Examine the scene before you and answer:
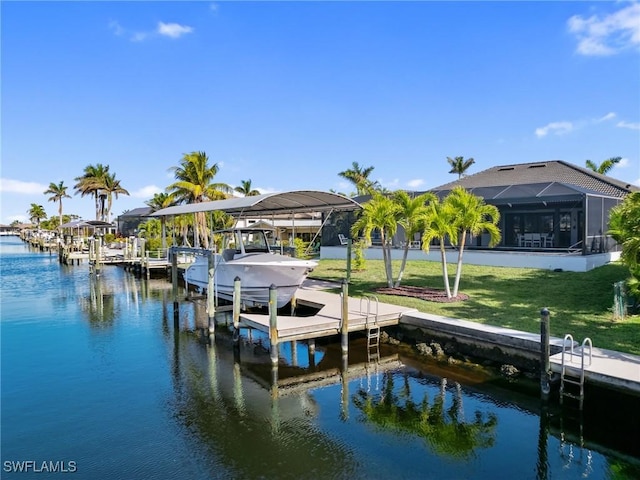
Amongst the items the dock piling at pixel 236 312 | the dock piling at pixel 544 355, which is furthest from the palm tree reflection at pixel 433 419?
the dock piling at pixel 236 312

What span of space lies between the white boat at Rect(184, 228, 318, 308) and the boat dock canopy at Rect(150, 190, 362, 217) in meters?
1.11

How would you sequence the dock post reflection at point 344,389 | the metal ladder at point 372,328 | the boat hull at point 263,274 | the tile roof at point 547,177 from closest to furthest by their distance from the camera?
the dock post reflection at point 344,389, the metal ladder at point 372,328, the boat hull at point 263,274, the tile roof at point 547,177

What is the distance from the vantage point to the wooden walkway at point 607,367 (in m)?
8.10

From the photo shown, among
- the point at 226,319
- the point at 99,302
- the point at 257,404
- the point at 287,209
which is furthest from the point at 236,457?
the point at 99,302

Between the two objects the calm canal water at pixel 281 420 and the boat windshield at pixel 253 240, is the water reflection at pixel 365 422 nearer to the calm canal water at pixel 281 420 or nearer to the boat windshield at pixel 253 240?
the calm canal water at pixel 281 420

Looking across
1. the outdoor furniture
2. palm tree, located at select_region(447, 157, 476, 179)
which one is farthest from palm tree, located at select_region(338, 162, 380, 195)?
the outdoor furniture

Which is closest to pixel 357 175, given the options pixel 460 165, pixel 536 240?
pixel 460 165

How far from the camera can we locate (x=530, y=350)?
34.5ft

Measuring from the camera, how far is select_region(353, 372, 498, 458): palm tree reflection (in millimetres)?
8070

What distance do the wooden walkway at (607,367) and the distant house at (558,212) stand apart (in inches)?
474

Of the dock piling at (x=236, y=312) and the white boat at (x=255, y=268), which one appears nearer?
the dock piling at (x=236, y=312)

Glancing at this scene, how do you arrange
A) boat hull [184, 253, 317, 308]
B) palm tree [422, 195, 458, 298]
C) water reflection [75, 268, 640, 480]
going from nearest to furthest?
water reflection [75, 268, 640, 480], boat hull [184, 253, 317, 308], palm tree [422, 195, 458, 298]

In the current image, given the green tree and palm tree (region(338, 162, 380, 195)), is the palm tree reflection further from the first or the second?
palm tree (region(338, 162, 380, 195))

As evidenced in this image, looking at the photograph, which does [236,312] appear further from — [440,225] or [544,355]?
[544,355]
